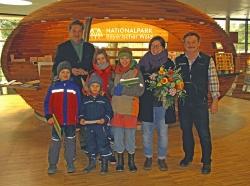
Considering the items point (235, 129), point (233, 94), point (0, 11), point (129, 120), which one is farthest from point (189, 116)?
point (0, 11)

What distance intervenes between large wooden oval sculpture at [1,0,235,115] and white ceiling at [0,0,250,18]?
3.59 metres

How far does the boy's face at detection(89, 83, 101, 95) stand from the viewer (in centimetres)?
360

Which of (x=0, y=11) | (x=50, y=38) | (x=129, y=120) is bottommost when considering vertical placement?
(x=129, y=120)

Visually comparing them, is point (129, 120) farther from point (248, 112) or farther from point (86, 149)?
point (248, 112)

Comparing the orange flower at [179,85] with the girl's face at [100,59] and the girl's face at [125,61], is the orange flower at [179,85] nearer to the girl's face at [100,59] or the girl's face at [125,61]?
the girl's face at [125,61]

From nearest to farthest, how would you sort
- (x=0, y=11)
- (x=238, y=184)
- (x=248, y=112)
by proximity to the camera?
(x=238, y=184) → (x=248, y=112) → (x=0, y=11)

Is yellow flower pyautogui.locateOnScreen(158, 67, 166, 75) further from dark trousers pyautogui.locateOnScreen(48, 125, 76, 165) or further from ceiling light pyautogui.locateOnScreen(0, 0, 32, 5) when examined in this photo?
ceiling light pyautogui.locateOnScreen(0, 0, 32, 5)

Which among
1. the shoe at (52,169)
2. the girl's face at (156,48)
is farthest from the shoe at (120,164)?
the girl's face at (156,48)

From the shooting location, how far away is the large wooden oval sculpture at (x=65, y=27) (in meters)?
5.79

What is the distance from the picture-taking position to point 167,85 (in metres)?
3.53

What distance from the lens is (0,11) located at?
13.2m

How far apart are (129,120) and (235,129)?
9.81 feet

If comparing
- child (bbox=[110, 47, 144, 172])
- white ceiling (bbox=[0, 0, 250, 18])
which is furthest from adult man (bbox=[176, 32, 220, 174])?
white ceiling (bbox=[0, 0, 250, 18])

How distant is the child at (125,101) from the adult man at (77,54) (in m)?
0.45
